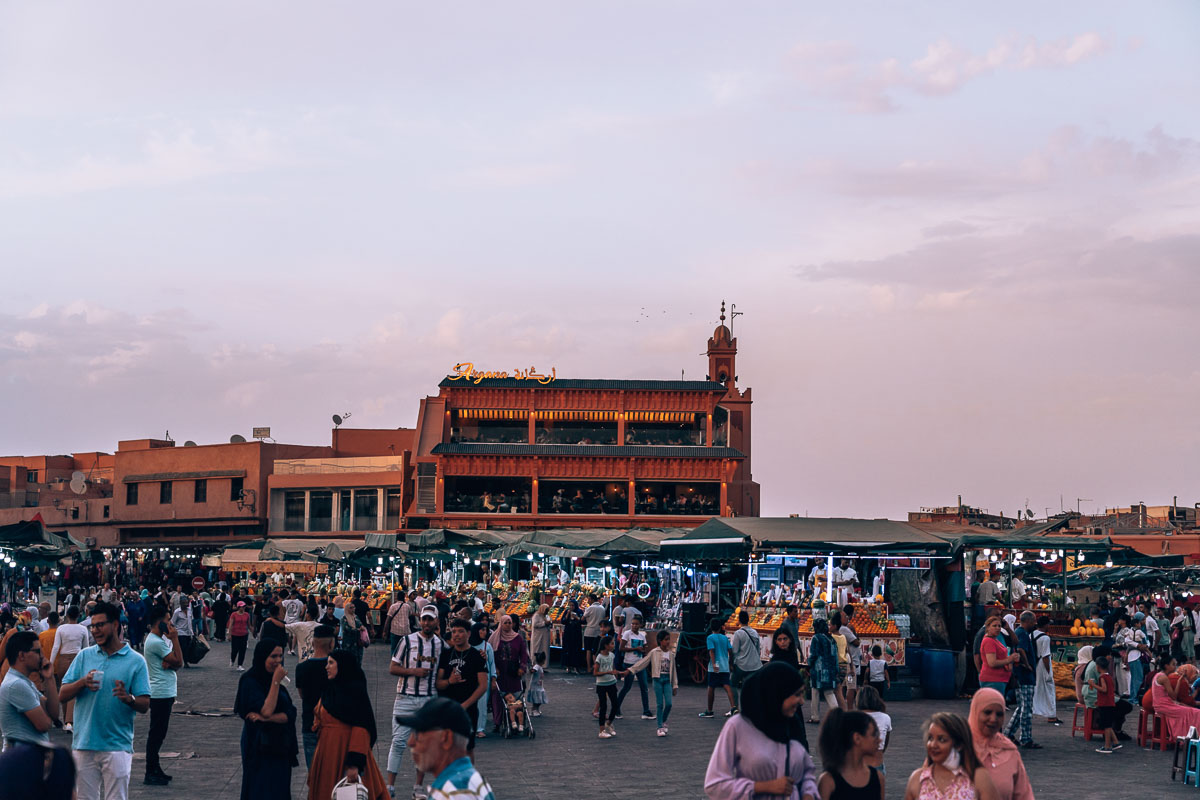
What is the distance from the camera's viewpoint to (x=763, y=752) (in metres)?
6.31

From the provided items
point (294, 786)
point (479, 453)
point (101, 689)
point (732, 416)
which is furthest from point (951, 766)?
point (732, 416)

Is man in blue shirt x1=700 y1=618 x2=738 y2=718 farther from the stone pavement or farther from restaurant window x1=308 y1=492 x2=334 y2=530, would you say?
restaurant window x1=308 y1=492 x2=334 y2=530

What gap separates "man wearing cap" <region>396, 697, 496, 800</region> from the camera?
18.0 ft

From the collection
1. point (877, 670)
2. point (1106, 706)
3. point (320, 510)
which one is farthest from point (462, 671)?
point (320, 510)

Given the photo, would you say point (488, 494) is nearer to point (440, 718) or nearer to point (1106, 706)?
point (1106, 706)

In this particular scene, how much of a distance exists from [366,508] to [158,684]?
235 ft

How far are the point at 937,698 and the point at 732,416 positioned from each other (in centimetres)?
7014

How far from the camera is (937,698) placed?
79.5ft

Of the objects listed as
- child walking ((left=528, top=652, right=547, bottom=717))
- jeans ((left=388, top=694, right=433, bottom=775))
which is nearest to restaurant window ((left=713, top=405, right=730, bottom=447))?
child walking ((left=528, top=652, right=547, bottom=717))

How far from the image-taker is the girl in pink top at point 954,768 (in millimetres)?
6594

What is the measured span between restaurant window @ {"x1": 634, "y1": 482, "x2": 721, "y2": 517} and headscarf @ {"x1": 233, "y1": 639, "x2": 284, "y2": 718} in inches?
2610

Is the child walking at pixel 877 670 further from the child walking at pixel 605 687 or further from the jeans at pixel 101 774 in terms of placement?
the jeans at pixel 101 774

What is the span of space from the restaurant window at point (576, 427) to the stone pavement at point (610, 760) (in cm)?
5593

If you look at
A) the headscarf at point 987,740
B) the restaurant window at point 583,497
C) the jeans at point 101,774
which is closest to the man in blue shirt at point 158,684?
the jeans at point 101,774
